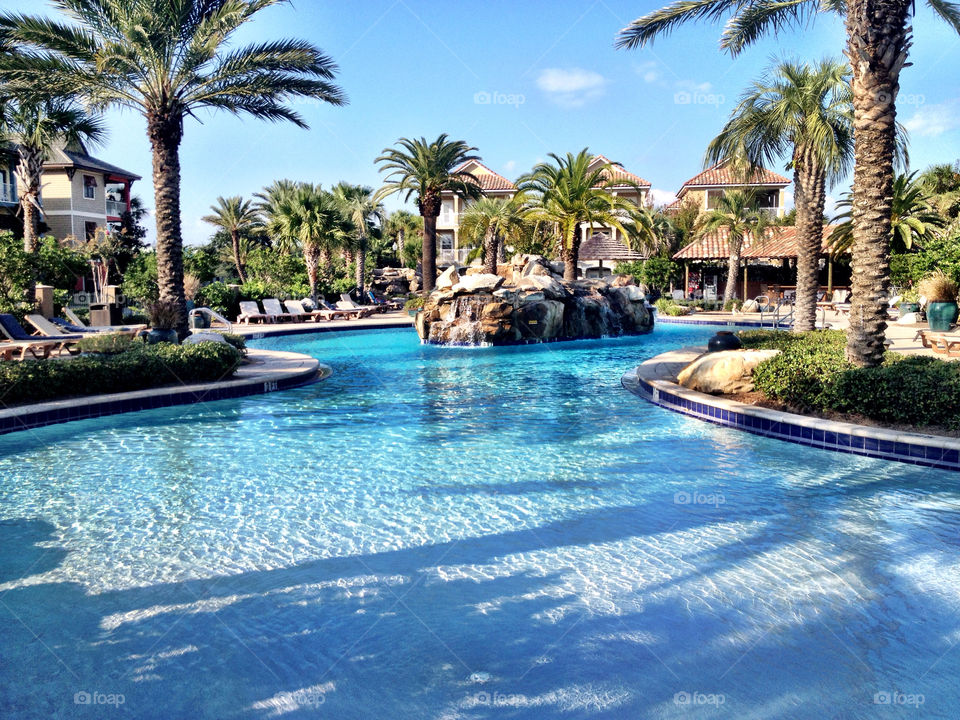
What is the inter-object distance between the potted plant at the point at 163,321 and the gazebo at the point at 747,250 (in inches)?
1230

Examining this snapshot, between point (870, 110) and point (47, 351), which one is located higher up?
point (870, 110)

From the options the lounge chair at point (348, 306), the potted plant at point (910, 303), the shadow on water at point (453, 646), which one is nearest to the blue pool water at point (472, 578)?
the shadow on water at point (453, 646)

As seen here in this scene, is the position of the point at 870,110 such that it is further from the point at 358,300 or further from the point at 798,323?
the point at 358,300

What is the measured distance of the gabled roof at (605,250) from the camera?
43.8 metres

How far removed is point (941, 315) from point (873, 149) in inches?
457

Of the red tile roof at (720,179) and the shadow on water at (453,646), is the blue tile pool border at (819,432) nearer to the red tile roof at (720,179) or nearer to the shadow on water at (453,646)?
the shadow on water at (453,646)

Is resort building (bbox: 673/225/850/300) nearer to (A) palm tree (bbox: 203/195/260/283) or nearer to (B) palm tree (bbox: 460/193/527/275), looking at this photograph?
(B) palm tree (bbox: 460/193/527/275)

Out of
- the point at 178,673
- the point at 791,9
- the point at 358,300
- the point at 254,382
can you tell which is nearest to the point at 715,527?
the point at 178,673

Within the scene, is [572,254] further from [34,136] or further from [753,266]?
[34,136]

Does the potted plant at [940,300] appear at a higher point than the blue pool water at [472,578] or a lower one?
higher

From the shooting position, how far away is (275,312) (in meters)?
30.2

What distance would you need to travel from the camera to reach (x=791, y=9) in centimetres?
1305

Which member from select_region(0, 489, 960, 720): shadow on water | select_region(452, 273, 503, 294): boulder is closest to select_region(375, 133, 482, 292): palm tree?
select_region(452, 273, 503, 294): boulder

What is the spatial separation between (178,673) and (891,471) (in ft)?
23.1
